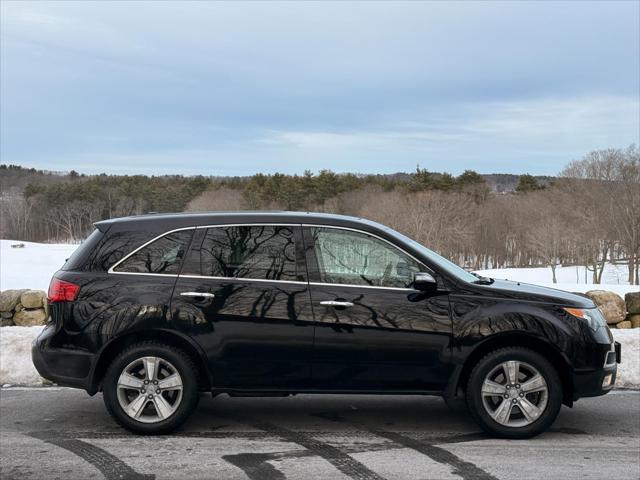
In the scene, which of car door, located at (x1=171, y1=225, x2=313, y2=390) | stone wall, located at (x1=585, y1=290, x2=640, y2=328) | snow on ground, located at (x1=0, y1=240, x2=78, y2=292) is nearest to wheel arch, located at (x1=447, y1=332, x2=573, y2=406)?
car door, located at (x1=171, y1=225, x2=313, y2=390)

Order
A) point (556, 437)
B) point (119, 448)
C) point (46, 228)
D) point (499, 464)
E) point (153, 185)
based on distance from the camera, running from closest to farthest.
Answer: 1. point (499, 464)
2. point (119, 448)
3. point (556, 437)
4. point (153, 185)
5. point (46, 228)

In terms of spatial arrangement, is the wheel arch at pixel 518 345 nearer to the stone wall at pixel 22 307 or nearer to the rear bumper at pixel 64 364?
the rear bumper at pixel 64 364

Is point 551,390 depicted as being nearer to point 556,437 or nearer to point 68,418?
point 556,437

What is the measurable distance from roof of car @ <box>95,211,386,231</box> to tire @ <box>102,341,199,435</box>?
3.34 feet

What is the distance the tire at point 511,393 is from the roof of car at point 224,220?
1.45 metres

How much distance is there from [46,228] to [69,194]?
1760 cm

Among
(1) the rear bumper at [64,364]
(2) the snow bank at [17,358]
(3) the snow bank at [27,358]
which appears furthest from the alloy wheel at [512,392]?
(2) the snow bank at [17,358]

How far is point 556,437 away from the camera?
225 inches

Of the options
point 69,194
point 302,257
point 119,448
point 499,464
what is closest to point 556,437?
point 499,464

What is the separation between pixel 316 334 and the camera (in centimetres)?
555

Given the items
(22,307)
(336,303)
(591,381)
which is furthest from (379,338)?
(22,307)

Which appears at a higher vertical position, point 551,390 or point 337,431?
point 551,390

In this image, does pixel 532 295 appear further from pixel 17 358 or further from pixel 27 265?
pixel 27 265

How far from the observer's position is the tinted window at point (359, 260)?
5.66 m
